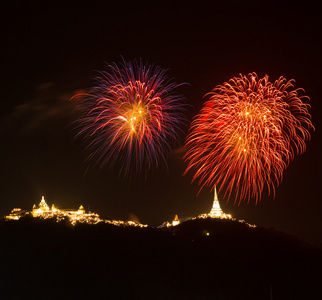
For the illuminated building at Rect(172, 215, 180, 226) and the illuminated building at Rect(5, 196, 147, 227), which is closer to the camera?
the illuminated building at Rect(5, 196, 147, 227)

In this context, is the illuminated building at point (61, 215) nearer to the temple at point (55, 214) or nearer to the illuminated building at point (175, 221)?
the temple at point (55, 214)

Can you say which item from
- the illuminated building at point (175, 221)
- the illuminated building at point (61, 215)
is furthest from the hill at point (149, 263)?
the illuminated building at point (175, 221)

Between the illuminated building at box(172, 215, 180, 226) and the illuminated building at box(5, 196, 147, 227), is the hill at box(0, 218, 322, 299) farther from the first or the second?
the illuminated building at box(172, 215, 180, 226)

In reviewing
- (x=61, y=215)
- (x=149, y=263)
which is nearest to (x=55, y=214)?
(x=61, y=215)

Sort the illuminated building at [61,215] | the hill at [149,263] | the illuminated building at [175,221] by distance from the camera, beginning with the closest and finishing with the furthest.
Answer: the hill at [149,263], the illuminated building at [61,215], the illuminated building at [175,221]

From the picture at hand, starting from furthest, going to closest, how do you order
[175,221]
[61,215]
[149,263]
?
[175,221] < [61,215] < [149,263]

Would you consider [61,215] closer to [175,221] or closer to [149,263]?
[149,263]

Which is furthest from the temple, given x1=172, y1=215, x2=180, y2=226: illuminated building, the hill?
x1=172, y1=215, x2=180, y2=226: illuminated building

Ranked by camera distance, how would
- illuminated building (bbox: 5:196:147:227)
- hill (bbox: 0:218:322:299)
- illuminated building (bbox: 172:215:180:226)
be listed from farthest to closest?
illuminated building (bbox: 172:215:180:226) → illuminated building (bbox: 5:196:147:227) → hill (bbox: 0:218:322:299)
